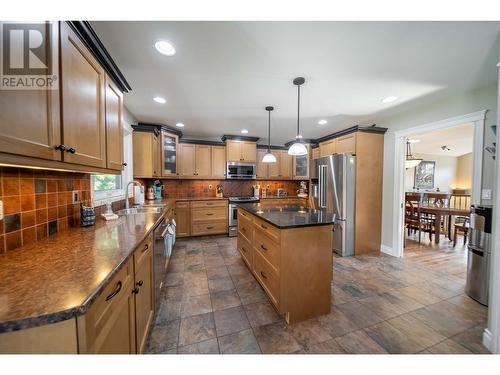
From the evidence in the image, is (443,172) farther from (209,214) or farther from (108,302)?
(108,302)

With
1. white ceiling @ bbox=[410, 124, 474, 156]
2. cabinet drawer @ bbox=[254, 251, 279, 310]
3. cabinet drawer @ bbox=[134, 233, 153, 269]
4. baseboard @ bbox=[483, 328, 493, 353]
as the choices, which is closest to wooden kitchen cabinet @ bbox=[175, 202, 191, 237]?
cabinet drawer @ bbox=[254, 251, 279, 310]

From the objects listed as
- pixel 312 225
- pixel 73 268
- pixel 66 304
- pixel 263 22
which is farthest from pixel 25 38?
pixel 312 225

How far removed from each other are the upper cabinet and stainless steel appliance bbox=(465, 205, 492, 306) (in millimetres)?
3671

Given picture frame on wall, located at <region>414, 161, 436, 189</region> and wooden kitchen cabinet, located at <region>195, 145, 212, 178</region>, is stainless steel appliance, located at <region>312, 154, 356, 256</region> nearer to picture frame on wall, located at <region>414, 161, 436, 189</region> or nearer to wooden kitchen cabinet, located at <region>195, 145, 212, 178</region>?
wooden kitchen cabinet, located at <region>195, 145, 212, 178</region>

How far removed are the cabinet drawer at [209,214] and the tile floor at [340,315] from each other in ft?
4.64

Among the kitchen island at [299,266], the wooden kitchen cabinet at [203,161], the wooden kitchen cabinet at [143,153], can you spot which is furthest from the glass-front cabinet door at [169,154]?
the kitchen island at [299,266]

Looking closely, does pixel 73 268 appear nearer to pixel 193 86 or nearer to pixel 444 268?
pixel 193 86

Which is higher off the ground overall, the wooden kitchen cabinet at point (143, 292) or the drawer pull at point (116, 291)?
the drawer pull at point (116, 291)

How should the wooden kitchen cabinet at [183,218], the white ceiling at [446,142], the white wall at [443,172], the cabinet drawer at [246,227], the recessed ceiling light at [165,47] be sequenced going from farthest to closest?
the white wall at [443,172] → the white ceiling at [446,142] → the wooden kitchen cabinet at [183,218] → the cabinet drawer at [246,227] → the recessed ceiling light at [165,47]

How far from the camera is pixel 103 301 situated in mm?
762

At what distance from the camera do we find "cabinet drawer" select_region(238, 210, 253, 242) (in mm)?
2441

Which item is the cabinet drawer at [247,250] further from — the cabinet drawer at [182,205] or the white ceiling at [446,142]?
the white ceiling at [446,142]

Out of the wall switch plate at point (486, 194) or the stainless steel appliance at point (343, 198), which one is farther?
the stainless steel appliance at point (343, 198)

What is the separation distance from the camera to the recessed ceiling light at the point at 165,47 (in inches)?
59.1
